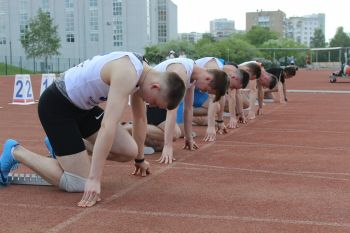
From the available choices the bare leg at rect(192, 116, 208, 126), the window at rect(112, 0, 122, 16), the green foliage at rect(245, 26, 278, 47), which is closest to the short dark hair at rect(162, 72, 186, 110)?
the bare leg at rect(192, 116, 208, 126)

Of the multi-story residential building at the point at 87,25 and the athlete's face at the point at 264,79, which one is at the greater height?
the multi-story residential building at the point at 87,25

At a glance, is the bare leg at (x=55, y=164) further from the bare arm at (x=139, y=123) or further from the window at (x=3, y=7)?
the window at (x=3, y=7)

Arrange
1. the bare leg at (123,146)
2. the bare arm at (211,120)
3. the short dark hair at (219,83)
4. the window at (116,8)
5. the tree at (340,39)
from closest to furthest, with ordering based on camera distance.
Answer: the bare leg at (123,146) < the short dark hair at (219,83) < the bare arm at (211,120) < the window at (116,8) < the tree at (340,39)

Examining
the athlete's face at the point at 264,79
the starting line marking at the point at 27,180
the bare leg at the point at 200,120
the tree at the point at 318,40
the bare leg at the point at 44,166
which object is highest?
the tree at the point at 318,40

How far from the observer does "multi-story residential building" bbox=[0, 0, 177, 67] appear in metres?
77.8

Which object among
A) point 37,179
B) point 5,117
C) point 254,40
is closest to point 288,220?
point 37,179

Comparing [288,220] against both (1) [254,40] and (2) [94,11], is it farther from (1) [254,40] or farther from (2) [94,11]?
(1) [254,40]

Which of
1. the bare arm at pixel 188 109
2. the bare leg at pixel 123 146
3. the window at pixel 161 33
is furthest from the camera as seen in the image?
the window at pixel 161 33

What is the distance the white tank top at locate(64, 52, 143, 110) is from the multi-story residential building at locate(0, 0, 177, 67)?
73.9 metres

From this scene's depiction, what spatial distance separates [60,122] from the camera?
14.8 feet

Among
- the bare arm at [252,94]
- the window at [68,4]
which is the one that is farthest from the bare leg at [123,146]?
the window at [68,4]

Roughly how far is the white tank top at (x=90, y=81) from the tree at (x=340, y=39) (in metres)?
148

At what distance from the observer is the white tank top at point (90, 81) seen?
14.0 ft

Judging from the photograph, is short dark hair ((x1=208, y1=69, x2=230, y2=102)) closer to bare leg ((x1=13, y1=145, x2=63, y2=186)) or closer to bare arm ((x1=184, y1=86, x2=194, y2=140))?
bare arm ((x1=184, y1=86, x2=194, y2=140))
